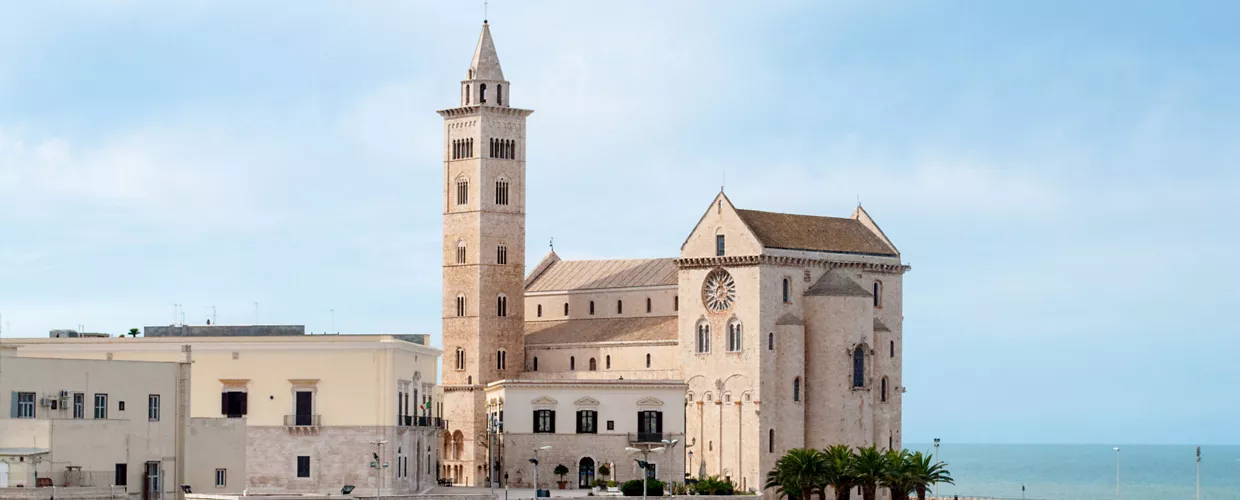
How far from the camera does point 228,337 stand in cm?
9156

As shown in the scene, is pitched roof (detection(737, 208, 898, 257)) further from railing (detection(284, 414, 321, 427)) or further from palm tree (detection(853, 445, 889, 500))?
railing (detection(284, 414, 321, 427))

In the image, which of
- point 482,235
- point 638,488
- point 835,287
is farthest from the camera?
point 482,235

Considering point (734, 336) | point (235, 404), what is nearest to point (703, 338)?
point (734, 336)

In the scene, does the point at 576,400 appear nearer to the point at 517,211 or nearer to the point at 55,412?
the point at 517,211

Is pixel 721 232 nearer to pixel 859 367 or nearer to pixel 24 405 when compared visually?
pixel 859 367

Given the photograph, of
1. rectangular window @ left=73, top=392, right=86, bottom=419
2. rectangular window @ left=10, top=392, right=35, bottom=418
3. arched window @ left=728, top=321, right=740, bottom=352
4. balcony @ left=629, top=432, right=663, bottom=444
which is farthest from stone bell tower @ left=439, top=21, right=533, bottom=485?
rectangular window @ left=10, top=392, right=35, bottom=418

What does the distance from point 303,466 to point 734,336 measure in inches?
1029

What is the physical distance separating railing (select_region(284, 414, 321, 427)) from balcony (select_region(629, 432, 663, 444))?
2078cm

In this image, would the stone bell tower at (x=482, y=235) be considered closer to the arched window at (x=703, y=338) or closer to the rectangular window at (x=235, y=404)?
the arched window at (x=703, y=338)

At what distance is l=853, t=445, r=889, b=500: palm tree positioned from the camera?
3903 inches

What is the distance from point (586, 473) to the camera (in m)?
107

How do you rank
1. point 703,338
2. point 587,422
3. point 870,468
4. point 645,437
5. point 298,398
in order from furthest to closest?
point 703,338 → point 587,422 → point 645,437 → point 870,468 → point 298,398

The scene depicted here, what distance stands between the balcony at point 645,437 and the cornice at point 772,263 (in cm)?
899

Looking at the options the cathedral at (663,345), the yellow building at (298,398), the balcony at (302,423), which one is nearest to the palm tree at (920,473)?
the cathedral at (663,345)
